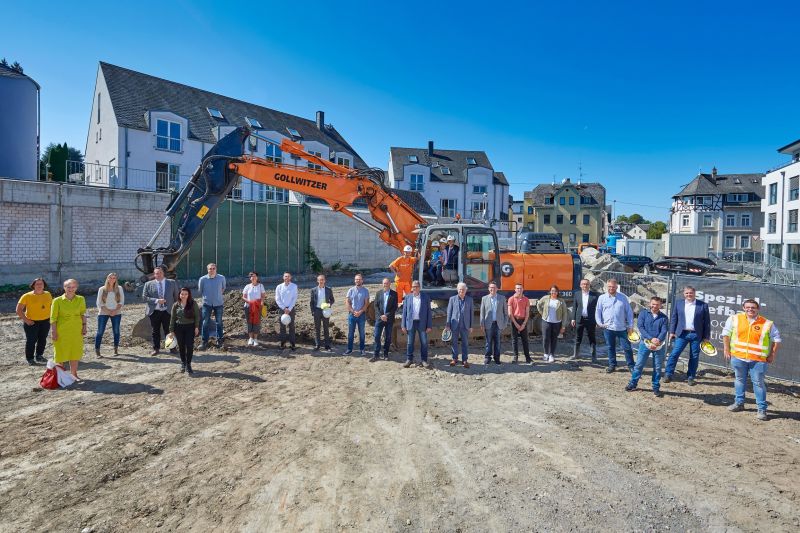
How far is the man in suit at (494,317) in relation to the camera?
921 cm

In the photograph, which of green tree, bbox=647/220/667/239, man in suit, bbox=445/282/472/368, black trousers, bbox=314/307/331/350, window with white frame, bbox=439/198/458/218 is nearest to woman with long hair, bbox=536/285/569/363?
man in suit, bbox=445/282/472/368

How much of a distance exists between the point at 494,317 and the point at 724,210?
195 feet

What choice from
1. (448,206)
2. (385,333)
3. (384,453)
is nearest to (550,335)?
(385,333)

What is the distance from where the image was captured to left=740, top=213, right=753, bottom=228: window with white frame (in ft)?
179

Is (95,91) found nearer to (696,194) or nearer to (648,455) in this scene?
(648,455)

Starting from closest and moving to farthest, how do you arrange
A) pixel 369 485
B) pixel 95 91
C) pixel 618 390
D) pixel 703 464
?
pixel 369 485, pixel 703 464, pixel 618 390, pixel 95 91

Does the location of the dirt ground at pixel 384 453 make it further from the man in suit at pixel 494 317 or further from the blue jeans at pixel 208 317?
the blue jeans at pixel 208 317

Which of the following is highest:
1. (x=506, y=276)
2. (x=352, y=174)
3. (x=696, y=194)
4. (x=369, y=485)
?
(x=696, y=194)

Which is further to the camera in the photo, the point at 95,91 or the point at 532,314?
the point at 95,91

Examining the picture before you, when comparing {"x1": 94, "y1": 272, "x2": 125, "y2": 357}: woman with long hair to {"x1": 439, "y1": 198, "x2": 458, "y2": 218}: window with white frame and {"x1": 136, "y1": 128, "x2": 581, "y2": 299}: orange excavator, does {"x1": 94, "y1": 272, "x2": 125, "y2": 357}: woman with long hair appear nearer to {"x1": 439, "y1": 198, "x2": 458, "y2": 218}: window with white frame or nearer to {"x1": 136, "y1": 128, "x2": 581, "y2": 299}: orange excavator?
{"x1": 136, "y1": 128, "x2": 581, "y2": 299}: orange excavator

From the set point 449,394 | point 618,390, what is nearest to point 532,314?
point 618,390

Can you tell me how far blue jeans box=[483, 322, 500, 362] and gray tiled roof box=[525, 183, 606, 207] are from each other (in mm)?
53059

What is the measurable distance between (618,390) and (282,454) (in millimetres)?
5586

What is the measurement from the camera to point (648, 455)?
5578 mm
